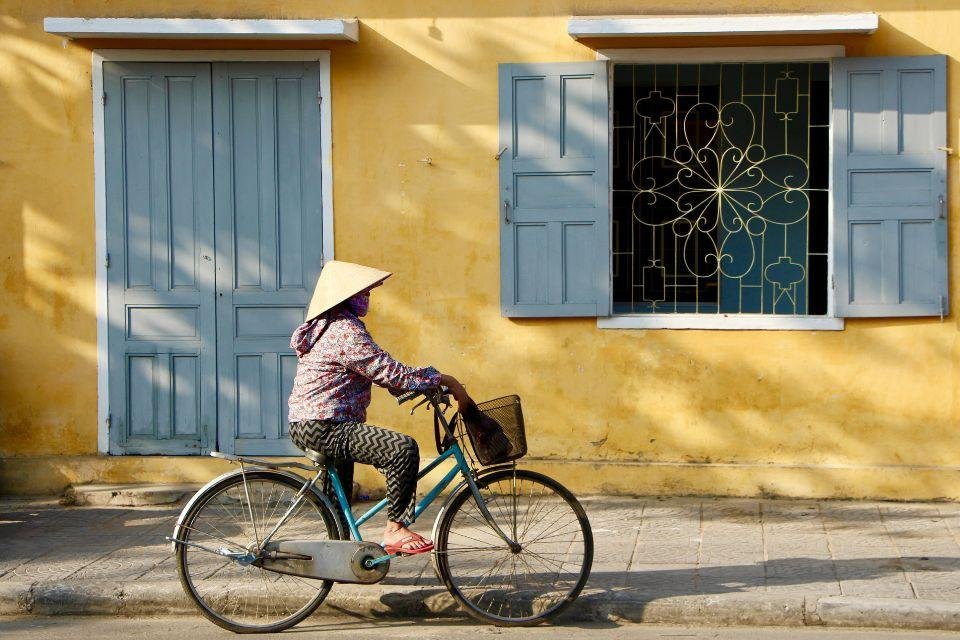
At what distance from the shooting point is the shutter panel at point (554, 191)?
28.9ft

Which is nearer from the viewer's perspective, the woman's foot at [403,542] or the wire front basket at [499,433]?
the wire front basket at [499,433]

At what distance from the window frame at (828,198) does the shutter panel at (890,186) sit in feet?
0.24

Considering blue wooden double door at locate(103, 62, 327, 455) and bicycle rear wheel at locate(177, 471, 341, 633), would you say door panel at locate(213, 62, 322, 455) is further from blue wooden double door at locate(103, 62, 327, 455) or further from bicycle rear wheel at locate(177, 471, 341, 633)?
bicycle rear wheel at locate(177, 471, 341, 633)

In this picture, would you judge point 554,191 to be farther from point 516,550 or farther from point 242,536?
point 242,536

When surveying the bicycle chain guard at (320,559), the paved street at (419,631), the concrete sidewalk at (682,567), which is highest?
the bicycle chain guard at (320,559)

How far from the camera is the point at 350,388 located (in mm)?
6234

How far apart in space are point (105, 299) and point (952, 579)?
576cm

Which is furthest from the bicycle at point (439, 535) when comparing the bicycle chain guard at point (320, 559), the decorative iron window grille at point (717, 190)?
the decorative iron window grille at point (717, 190)

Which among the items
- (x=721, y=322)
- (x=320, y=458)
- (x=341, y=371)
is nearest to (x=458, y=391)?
(x=341, y=371)

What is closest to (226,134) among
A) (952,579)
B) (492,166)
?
(492,166)

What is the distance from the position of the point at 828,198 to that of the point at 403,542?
13.5ft

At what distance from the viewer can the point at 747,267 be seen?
8.95m

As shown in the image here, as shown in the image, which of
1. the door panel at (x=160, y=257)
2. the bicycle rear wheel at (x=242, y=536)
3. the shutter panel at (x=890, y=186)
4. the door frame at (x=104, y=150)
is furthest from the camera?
the door panel at (x=160, y=257)

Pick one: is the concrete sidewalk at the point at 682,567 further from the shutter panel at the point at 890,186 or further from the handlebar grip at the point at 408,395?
the shutter panel at the point at 890,186
